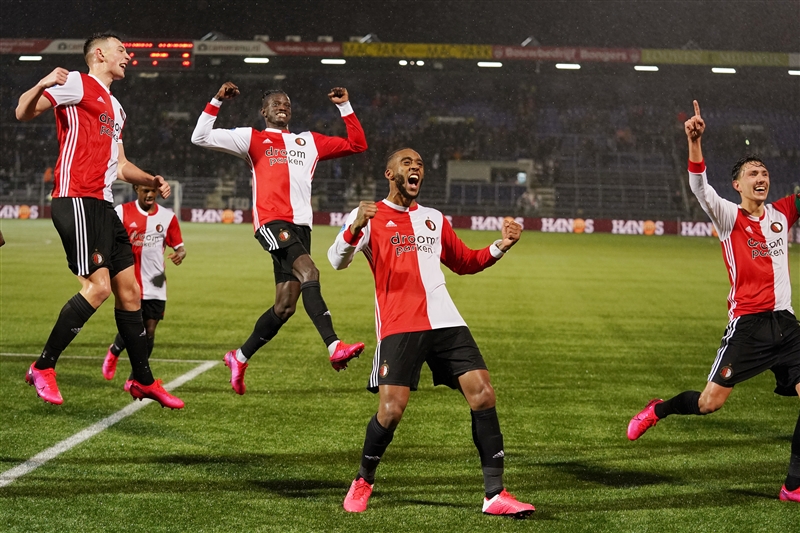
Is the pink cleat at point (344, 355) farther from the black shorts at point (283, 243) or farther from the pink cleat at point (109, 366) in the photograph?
the pink cleat at point (109, 366)

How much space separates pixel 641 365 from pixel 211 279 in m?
11.3

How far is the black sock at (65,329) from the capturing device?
6.27 meters

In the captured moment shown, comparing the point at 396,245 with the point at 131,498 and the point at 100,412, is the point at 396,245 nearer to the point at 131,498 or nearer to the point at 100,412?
the point at 131,498

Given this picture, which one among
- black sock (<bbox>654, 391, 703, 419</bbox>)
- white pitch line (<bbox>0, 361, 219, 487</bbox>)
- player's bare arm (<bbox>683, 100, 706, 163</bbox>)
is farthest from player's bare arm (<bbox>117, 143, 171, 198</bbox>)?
black sock (<bbox>654, 391, 703, 419</bbox>)

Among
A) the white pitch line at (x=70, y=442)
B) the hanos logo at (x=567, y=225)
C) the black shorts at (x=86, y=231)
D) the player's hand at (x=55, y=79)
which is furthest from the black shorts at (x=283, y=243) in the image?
the hanos logo at (x=567, y=225)

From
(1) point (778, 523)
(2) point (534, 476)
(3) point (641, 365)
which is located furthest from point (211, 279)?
(1) point (778, 523)

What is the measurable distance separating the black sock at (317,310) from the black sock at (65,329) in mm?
1559

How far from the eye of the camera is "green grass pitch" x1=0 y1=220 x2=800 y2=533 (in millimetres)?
5086

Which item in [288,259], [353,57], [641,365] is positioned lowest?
[641,365]

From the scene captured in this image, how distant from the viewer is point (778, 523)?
5.03 meters

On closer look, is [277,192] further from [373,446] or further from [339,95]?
[373,446]

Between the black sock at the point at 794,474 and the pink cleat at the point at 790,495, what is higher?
the black sock at the point at 794,474

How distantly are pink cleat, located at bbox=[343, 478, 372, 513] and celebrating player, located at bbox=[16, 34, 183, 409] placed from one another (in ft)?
5.91

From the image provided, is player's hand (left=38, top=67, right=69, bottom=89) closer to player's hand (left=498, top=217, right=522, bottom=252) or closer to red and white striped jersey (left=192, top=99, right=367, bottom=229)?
red and white striped jersey (left=192, top=99, right=367, bottom=229)
